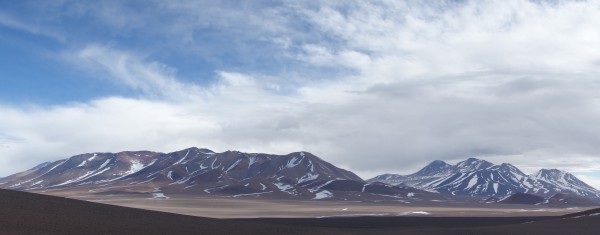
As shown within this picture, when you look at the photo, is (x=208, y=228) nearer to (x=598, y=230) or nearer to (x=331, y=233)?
(x=331, y=233)

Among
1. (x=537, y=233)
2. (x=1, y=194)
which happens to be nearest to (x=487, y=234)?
(x=537, y=233)

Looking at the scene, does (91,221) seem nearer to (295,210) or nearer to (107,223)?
(107,223)

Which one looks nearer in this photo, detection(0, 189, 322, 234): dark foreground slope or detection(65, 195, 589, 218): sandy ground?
detection(0, 189, 322, 234): dark foreground slope

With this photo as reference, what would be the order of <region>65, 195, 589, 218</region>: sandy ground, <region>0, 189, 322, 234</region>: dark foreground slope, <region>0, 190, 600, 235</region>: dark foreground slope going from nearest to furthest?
<region>0, 189, 322, 234</region>: dark foreground slope
<region>0, 190, 600, 235</region>: dark foreground slope
<region>65, 195, 589, 218</region>: sandy ground

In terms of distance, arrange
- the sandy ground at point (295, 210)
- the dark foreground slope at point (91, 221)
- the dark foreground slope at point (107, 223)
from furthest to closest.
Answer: the sandy ground at point (295, 210) → the dark foreground slope at point (107, 223) → the dark foreground slope at point (91, 221)

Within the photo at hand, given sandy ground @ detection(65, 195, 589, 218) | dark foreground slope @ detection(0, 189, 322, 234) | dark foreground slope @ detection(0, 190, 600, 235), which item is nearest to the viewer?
dark foreground slope @ detection(0, 189, 322, 234)

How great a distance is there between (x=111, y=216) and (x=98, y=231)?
8.73m

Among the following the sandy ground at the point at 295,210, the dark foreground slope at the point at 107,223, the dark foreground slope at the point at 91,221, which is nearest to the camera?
the dark foreground slope at the point at 91,221

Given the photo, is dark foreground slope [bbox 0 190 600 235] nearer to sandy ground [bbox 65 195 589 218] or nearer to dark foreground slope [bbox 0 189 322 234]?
dark foreground slope [bbox 0 189 322 234]

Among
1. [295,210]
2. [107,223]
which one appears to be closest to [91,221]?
[107,223]

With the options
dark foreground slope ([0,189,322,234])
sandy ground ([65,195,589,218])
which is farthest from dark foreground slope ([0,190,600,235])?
sandy ground ([65,195,589,218])

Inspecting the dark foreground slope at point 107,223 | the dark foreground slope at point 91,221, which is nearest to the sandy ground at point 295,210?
Result: the dark foreground slope at point 91,221

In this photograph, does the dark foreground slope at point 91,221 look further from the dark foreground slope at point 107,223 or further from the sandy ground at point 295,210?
the sandy ground at point 295,210

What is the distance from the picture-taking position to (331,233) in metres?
52.8
